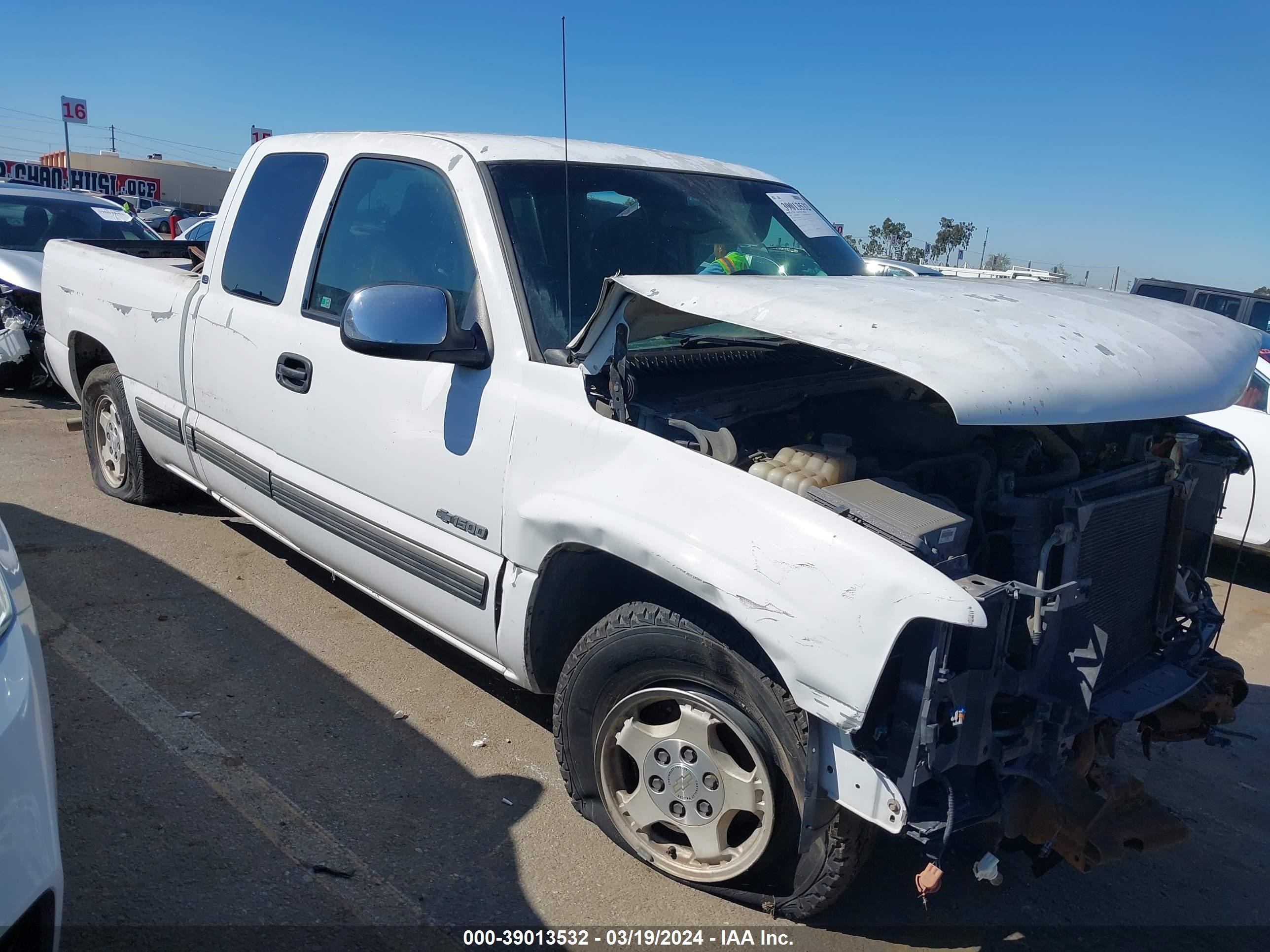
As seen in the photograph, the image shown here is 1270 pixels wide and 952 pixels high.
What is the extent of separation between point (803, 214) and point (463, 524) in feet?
6.60

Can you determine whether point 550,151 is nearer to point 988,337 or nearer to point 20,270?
point 988,337

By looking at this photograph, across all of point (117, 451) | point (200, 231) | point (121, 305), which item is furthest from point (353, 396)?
point (200, 231)

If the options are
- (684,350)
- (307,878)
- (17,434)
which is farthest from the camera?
(17,434)

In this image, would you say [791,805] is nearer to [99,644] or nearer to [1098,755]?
[1098,755]

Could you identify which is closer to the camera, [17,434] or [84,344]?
[84,344]

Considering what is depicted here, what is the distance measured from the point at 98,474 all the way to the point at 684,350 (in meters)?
4.21

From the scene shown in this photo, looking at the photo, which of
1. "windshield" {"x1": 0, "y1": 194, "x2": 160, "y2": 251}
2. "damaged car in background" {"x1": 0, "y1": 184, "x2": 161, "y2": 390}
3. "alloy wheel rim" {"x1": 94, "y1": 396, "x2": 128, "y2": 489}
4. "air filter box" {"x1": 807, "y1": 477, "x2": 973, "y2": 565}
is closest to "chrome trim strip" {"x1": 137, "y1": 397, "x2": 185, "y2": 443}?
"alloy wheel rim" {"x1": 94, "y1": 396, "x2": 128, "y2": 489}

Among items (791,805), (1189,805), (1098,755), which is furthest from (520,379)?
(1189,805)

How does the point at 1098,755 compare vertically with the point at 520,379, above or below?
below

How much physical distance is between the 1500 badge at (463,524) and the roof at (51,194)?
319 inches

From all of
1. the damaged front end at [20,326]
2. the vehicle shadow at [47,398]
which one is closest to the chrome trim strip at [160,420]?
the damaged front end at [20,326]

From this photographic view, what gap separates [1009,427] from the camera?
9.29ft

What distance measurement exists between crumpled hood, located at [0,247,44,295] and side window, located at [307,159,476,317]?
17.6 feet

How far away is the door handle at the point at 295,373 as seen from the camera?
Result: 358 centimetres
